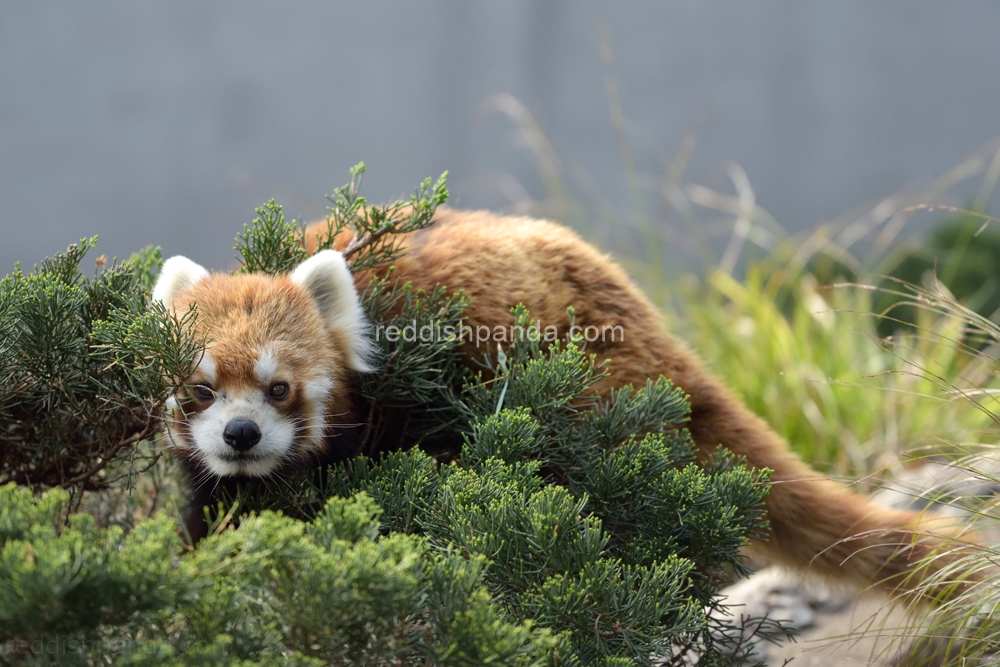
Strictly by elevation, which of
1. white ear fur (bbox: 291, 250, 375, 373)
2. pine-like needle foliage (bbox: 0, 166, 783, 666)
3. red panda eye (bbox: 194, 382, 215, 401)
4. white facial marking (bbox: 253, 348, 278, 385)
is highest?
white ear fur (bbox: 291, 250, 375, 373)

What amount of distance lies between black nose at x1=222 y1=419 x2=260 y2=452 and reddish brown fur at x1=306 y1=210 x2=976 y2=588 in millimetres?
608

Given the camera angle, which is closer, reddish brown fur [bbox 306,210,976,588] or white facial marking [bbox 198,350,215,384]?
white facial marking [bbox 198,350,215,384]

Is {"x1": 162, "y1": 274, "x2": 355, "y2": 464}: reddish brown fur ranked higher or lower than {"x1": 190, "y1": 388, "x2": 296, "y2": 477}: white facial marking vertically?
higher

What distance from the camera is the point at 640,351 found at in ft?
7.89

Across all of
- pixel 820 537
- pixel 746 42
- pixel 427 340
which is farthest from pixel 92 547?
pixel 746 42

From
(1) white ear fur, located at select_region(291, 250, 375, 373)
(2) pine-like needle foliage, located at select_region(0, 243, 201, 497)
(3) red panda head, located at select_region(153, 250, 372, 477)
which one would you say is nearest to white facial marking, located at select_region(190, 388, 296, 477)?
(3) red panda head, located at select_region(153, 250, 372, 477)

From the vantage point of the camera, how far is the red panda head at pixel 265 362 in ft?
5.92

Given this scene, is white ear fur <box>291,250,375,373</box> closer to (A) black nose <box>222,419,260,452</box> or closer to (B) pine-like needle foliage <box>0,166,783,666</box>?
(B) pine-like needle foliage <box>0,166,783,666</box>

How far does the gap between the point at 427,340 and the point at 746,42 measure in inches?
240

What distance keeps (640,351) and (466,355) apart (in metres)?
0.53

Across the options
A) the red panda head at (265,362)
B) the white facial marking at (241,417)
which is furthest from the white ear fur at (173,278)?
the white facial marking at (241,417)

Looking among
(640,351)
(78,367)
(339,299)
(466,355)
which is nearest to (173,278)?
(78,367)

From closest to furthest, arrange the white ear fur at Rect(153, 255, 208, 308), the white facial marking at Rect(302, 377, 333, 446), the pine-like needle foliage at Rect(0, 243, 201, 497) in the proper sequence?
the pine-like needle foliage at Rect(0, 243, 201, 497) < the white facial marking at Rect(302, 377, 333, 446) < the white ear fur at Rect(153, 255, 208, 308)

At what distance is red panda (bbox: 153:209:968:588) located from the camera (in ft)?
6.01
